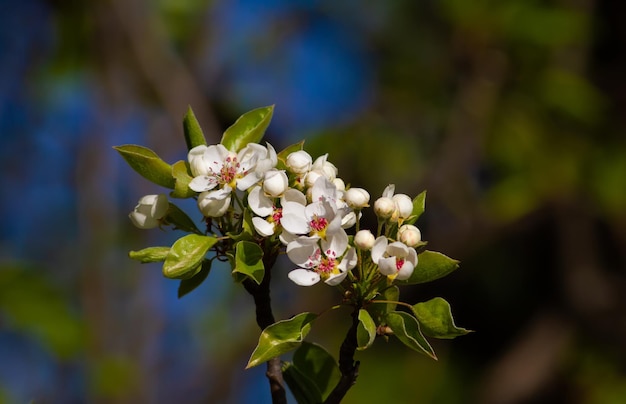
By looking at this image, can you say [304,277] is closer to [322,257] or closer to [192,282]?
[322,257]

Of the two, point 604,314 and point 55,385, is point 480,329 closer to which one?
point 604,314

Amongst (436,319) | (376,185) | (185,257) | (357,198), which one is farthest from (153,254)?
(376,185)

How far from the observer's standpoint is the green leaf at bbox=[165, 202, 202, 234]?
1.18 m

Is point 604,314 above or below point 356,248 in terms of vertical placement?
below

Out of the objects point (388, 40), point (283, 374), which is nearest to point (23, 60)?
point (388, 40)

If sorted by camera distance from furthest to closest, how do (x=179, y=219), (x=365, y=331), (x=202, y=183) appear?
1. (x=179, y=219)
2. (x=202, y=183)
3. (x=365, y=331)

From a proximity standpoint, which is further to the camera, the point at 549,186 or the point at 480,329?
the point at 480,329

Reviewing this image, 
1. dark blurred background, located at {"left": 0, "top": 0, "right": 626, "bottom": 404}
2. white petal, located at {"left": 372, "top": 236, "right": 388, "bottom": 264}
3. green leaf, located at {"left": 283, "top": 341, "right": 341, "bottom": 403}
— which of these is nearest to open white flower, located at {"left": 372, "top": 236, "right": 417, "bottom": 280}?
white petal, located at {"left": 372, "top": 236, "right": 388, "bottom": 264}

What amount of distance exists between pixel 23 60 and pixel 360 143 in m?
2.08

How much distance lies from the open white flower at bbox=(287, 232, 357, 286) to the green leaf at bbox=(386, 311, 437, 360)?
9 cm

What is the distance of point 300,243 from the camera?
1.02 meters

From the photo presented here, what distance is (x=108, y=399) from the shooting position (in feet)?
13.2

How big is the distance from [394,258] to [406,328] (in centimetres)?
10

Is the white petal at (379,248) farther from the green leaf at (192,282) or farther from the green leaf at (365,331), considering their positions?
the green leaf at (192,282)
